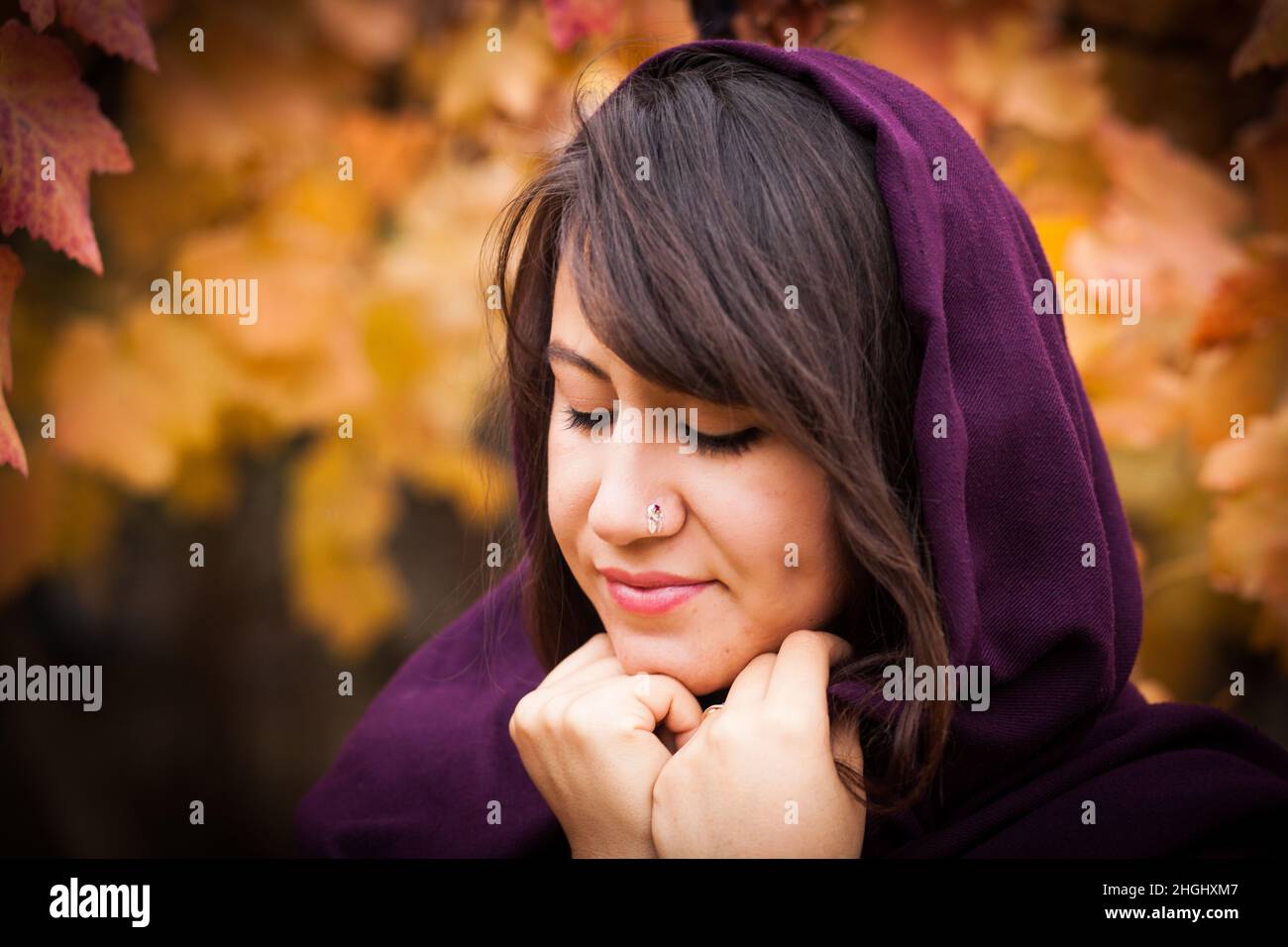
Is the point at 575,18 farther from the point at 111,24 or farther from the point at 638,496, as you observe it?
the point at 638,496

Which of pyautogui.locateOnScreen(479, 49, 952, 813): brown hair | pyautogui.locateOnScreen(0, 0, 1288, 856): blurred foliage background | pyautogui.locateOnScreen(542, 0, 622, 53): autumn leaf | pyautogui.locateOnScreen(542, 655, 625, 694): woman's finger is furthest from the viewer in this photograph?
pyautogui.locateOnScreen(0, 0, 1288, 856): blurred foliage background

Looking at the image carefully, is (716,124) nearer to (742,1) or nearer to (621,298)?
(621,298)

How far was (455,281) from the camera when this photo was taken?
8.43ft

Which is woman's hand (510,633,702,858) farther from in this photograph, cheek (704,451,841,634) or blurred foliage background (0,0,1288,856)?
blurred foliage background (0,0,1288,856)

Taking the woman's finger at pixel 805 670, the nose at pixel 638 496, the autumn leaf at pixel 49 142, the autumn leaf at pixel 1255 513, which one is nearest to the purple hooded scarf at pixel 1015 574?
the woman's finger at pixel 805 670

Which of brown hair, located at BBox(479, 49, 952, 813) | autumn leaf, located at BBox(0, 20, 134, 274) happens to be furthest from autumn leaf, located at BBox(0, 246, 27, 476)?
brown hair, located at BBox(479, 49, 952, 813)

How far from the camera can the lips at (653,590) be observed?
141 cm

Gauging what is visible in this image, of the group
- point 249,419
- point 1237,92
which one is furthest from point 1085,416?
point 249,419

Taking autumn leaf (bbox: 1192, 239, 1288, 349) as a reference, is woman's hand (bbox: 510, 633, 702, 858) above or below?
below

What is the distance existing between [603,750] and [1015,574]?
55 cm

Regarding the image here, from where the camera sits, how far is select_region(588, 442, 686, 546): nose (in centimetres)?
135

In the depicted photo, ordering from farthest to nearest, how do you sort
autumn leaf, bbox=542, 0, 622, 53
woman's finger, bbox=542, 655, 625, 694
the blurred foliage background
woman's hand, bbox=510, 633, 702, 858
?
the blurred foliage background
autumn leaf, bbox=542, 0, 622, 53
woman's finger, bbox=542, 655, 625, 694
woman's hand, bbox=510, 633, 702, 858

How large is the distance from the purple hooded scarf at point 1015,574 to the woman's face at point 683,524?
0.45 feet

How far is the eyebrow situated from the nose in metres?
0.09
